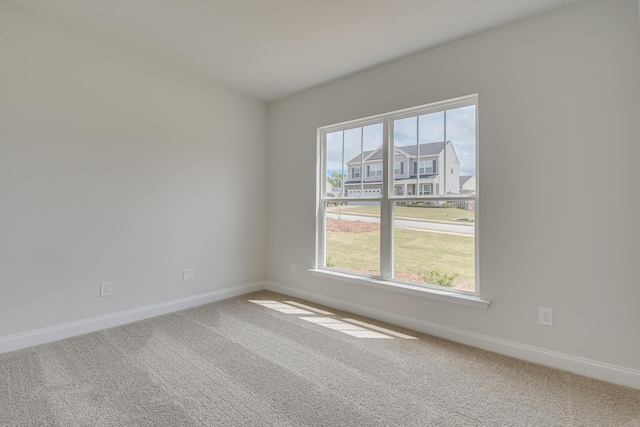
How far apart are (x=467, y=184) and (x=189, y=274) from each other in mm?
3013

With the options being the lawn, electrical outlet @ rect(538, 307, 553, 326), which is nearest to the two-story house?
the lawn

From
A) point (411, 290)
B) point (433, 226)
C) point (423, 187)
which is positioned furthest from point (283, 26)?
point (411, 290)

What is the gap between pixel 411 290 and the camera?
275 centimetres

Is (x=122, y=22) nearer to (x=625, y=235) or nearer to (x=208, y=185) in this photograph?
(x=208, y=185)

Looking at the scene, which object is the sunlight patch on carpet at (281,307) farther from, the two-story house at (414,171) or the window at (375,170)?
the window at (375,170)

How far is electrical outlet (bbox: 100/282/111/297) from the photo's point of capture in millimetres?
2684

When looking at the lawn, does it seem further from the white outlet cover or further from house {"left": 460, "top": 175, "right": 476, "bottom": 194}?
the white outlet cover

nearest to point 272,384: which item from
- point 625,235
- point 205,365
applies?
point 205,365

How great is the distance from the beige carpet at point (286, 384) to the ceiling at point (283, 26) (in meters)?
2.59

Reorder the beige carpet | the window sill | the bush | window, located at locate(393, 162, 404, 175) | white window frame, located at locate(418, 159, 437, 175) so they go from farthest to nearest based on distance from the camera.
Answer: window, located at locate(393, 162, 404, 175) < white window frame, located at locate(418, 159, 437, 175) < the bush < the window sill < the beige carpet

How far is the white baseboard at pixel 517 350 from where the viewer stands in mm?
1923

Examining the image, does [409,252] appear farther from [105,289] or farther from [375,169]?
[105,289]

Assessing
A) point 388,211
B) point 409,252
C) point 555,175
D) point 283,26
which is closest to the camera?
point 555,175

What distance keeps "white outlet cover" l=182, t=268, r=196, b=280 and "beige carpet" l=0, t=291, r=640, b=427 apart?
70 centimetres
